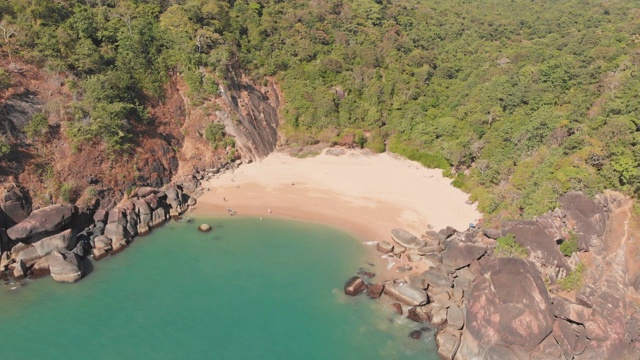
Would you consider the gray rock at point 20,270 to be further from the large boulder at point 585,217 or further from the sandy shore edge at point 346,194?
the large boulder at point 585,217

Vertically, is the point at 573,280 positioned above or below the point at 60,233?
below

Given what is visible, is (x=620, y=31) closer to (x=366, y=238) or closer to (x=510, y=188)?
(x=510, y=188)

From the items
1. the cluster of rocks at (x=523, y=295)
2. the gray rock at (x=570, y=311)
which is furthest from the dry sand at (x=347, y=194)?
the gray rock at (x=570, y=311)

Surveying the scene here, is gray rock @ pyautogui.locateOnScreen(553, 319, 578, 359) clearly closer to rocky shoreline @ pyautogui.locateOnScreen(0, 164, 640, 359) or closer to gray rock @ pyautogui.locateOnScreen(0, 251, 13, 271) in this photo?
rocky shoreline @ pyautogui.locateOnScreen(0, 164, 640, 359)

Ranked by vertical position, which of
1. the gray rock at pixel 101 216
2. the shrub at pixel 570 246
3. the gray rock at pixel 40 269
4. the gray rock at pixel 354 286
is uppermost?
the gray rock at pixel 101 216

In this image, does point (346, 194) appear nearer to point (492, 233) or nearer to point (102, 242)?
point (492, 233)

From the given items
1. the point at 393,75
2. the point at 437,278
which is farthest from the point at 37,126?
the point at 393,75

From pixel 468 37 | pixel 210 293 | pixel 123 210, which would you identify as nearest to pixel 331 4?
pixel 468 37
